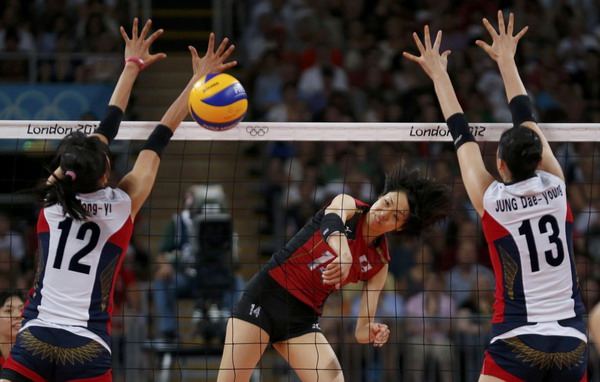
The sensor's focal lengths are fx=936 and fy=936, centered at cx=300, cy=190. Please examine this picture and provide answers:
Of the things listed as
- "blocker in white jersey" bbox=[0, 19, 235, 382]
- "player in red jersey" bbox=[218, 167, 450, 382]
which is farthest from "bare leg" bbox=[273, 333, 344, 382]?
"blocker in white jersey" bbox=[0, 19, 235, 382]

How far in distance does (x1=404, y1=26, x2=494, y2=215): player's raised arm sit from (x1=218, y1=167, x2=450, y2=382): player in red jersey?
97cm

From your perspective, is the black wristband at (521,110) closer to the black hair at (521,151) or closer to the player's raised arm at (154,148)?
the black hair at (521,151)

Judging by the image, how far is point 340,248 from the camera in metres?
5.98

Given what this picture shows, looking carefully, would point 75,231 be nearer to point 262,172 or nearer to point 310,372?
point 310,372

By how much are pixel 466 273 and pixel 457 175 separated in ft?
6.09

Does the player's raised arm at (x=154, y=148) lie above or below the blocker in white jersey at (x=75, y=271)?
above

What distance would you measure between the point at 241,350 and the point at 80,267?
66.3 inches

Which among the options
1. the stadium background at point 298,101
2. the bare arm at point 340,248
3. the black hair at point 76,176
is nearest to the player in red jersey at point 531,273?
the bare arm at point 340,248

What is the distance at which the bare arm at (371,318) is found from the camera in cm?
638

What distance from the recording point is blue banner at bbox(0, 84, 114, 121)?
1283cm

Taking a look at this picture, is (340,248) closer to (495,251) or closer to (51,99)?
(495,251)

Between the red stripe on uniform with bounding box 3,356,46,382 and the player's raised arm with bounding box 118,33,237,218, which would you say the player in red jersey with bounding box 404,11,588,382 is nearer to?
the player's raised arm with bounding box 118,33,237,218

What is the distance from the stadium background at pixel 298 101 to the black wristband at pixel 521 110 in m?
5.02

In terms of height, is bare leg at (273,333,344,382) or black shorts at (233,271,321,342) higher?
black shorts at (233,271,321,342)
